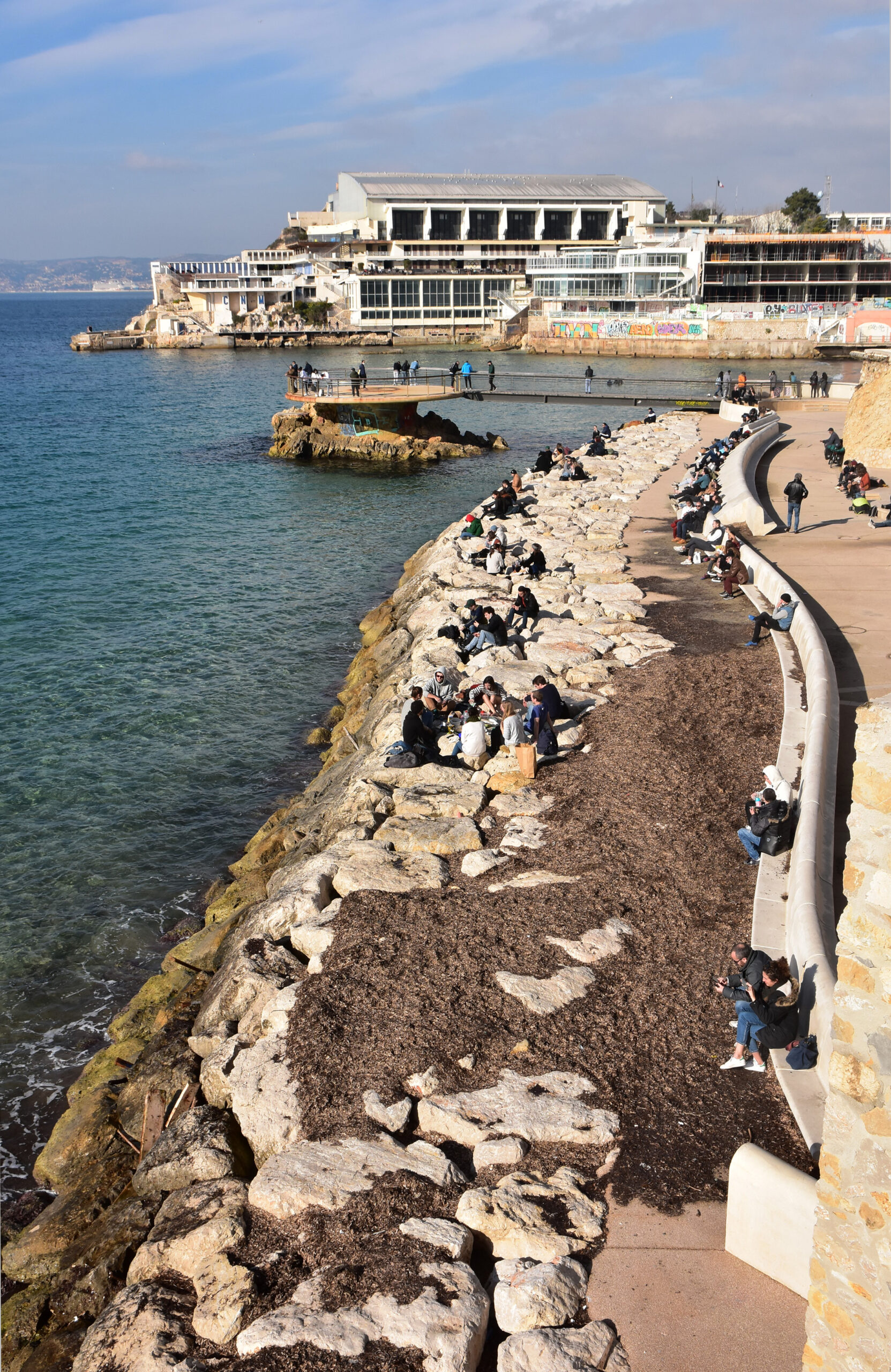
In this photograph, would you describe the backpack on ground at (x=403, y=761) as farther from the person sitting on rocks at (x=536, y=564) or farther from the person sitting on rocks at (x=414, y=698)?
the person sitting on rocks at (x=536, y=564)

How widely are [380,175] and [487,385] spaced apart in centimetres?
7896

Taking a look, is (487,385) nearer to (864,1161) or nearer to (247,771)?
(247,771)

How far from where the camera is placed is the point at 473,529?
26.0 m

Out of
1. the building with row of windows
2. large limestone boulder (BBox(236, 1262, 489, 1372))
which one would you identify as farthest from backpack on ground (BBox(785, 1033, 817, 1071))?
the building with row of windows

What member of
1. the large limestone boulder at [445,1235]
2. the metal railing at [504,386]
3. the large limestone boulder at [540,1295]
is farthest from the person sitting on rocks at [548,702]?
the metal railing at [504,386]

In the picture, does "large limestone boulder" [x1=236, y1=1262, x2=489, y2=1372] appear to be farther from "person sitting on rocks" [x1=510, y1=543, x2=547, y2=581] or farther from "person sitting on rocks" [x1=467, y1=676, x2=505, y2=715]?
"person sitting on rocks" [x1=510, y1=543, x2=547, y2=581]

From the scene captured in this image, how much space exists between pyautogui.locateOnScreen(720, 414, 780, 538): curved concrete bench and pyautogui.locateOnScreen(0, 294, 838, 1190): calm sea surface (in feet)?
31.2

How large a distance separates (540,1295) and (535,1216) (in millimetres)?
592

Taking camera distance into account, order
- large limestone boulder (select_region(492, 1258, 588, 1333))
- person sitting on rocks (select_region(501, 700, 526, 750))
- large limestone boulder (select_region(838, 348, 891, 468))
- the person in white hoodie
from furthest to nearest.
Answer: large limestone boulder (select_region(838, 348, 891, 468)) → person sitting on rocks (select_region(501, 700, 526, 750)) → the person in white hoodie → large limestone boulder (select_region(492, 1258, 588, 1333))

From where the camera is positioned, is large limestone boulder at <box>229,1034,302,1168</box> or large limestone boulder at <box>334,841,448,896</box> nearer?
large limestone boulder at <box>229,1034,302,1168</box>

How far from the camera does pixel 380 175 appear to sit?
13350 cm

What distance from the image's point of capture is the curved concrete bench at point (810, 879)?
7277 mm

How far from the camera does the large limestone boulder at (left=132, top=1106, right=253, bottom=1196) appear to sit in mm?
7590

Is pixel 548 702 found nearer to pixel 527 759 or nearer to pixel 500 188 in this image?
pixel 527 759
